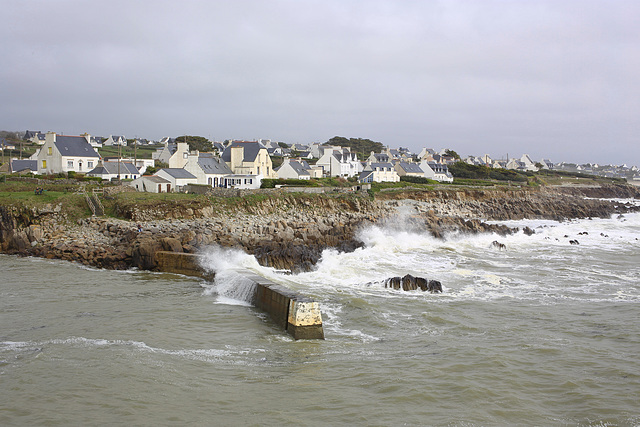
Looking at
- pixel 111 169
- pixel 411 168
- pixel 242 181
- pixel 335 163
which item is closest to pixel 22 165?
pixel 111 169

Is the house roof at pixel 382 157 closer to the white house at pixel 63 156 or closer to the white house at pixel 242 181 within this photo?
the white house at pixel 242 181

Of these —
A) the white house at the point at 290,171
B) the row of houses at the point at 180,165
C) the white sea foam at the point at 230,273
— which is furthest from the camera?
the white house at the point at 290,171

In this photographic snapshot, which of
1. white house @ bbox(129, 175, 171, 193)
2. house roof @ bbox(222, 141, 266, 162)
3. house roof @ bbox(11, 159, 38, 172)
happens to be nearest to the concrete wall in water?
white house @ bbox(129, 175, 171, 193)

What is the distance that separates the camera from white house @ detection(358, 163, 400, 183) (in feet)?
188

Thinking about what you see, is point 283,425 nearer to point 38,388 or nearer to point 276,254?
point 38,388

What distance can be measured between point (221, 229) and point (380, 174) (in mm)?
36562

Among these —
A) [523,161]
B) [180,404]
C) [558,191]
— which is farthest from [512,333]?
[523,161]

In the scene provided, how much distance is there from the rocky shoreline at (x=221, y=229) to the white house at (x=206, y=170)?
915 cm

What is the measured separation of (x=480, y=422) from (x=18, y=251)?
21028 millimetres

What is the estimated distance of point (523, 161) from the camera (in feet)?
352

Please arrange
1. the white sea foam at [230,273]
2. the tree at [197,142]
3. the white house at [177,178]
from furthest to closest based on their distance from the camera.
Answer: the tree at [197,142] < the white house at [177,178] < the white sea foam at [230,273]

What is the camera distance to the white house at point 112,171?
1511 inches

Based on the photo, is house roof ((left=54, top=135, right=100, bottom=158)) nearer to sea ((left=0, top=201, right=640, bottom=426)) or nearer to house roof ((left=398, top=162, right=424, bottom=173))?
sea ((left=0, top=201, right=640, bottom=426))

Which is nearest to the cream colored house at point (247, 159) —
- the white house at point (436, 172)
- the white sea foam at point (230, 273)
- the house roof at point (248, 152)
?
the house roof at point (248, 152)
